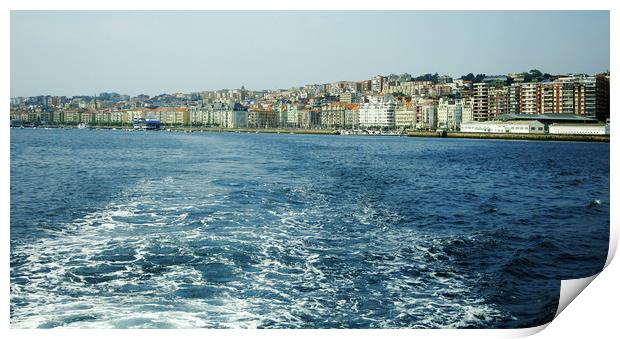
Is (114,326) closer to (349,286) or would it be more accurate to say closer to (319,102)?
(349,286)

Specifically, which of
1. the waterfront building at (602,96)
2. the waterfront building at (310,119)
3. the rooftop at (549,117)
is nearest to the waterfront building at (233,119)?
the waterfront building at (310,119)

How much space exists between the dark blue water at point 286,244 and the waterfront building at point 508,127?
98cm

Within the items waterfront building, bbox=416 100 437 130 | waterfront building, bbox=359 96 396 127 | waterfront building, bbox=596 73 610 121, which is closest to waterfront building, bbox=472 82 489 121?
waterfront building, bbox=596 73 610 121

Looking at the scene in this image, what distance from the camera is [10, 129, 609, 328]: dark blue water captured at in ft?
11.4

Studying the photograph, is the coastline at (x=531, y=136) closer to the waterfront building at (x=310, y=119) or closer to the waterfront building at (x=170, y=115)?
the waterfront building at (x=310, y=119)

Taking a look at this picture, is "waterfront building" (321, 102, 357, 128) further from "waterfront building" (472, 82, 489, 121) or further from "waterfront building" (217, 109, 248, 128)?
"waterfront building" (472, 82, 489, 121)

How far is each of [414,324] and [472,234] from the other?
6.81 feet

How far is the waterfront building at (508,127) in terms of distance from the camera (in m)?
9.76

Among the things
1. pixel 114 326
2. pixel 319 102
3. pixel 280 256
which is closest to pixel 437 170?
pixel 319 102

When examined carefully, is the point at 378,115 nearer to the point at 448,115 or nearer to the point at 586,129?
the point at 448,115

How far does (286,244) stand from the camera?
464cm

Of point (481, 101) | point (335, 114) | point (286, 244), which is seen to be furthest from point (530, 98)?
point (335, 114)

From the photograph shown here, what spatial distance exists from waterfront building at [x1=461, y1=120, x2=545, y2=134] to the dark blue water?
0.98 m

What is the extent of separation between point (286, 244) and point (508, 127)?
7853 millimetres
